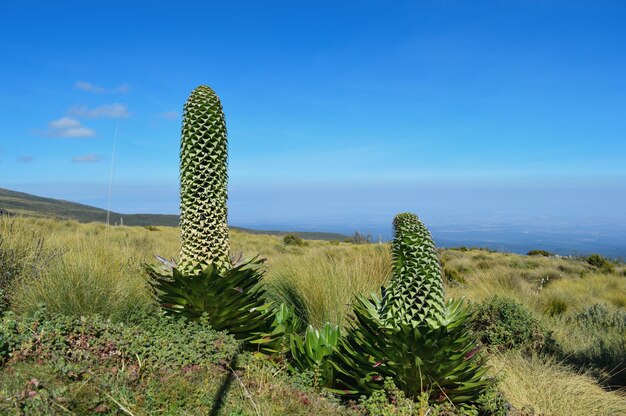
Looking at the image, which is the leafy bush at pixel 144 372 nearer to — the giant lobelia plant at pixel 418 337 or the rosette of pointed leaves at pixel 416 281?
the giant lobelia plant at pixel 418 337

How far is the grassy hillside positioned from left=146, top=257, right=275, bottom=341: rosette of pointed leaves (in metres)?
0.19

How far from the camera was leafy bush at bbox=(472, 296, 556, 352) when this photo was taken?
22.9 ft

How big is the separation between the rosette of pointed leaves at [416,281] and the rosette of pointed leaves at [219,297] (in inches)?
40.5

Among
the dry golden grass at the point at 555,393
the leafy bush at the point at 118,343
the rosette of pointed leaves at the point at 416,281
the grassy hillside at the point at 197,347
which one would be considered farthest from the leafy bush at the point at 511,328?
the leafy bush at the point at 118,343

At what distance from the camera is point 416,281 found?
327 cm

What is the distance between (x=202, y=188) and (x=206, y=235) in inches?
14.2

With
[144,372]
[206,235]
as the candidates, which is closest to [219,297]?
[206,235]

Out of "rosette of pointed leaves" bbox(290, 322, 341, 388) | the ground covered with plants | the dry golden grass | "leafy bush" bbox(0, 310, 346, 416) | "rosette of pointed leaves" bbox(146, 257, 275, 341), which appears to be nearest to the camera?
"leafy bush" bbox(0, 310, 346, 416)

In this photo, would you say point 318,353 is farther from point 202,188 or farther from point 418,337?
point 202,188

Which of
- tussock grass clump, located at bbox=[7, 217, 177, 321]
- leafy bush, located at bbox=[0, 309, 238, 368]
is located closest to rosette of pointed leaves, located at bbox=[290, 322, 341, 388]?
leafy bush, located at bbox=[0, 309, 238, 368]

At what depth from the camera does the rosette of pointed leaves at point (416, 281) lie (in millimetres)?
3270

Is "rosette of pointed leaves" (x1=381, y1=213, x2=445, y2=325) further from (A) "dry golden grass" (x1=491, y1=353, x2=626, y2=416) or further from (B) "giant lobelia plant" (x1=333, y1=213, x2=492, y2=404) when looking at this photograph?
(A) "dry golden grass" (x1=491, y1=353, x2=626, y2=416)

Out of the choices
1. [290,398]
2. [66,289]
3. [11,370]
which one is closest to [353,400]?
[290,398]

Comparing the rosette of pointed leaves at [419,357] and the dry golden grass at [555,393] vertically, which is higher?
the rosette of pointed leaves at [419,357]
